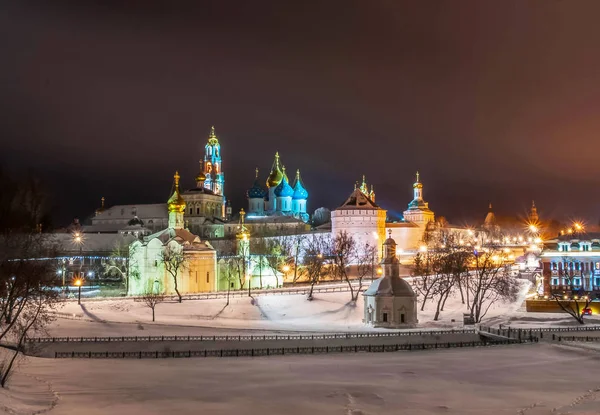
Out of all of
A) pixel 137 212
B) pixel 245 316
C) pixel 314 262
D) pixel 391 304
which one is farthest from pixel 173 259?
pixel 137 212

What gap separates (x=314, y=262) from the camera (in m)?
64.7

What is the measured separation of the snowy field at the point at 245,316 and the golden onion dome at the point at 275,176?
65.8 metres

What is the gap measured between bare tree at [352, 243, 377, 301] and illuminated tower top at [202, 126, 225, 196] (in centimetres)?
4933

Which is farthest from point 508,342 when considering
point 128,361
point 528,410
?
point 128,361

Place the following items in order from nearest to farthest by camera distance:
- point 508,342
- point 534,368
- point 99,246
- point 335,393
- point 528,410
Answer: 1. point 528,410
2. point 335,393
3. point 534,368
4. point 508,342
5. point 99,246

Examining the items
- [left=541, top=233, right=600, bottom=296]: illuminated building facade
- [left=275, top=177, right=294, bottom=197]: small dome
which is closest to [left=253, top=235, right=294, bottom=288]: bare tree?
[left=275, top=177, right=294, bottom=197]: small dome

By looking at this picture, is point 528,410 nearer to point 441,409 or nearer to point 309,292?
point 441,409

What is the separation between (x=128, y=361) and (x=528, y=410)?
18114mm

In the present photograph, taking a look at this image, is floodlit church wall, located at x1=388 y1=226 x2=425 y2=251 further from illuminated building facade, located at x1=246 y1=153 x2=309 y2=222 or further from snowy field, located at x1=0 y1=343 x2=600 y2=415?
snowy field, located at x1=0 y1=343 x2=600 y2=415

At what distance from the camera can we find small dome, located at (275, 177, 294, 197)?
115m

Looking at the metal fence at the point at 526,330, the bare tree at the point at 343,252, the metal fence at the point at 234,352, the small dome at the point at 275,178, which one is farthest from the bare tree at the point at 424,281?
the small dome at the point at 275,178

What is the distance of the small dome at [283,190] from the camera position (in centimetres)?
11531

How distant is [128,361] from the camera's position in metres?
32.6

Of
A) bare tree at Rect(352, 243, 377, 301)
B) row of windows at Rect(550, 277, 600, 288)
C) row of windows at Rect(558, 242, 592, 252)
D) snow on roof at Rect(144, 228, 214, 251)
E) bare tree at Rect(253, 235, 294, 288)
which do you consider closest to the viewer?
bare tree at Rect(352, 243, 377, 301)
